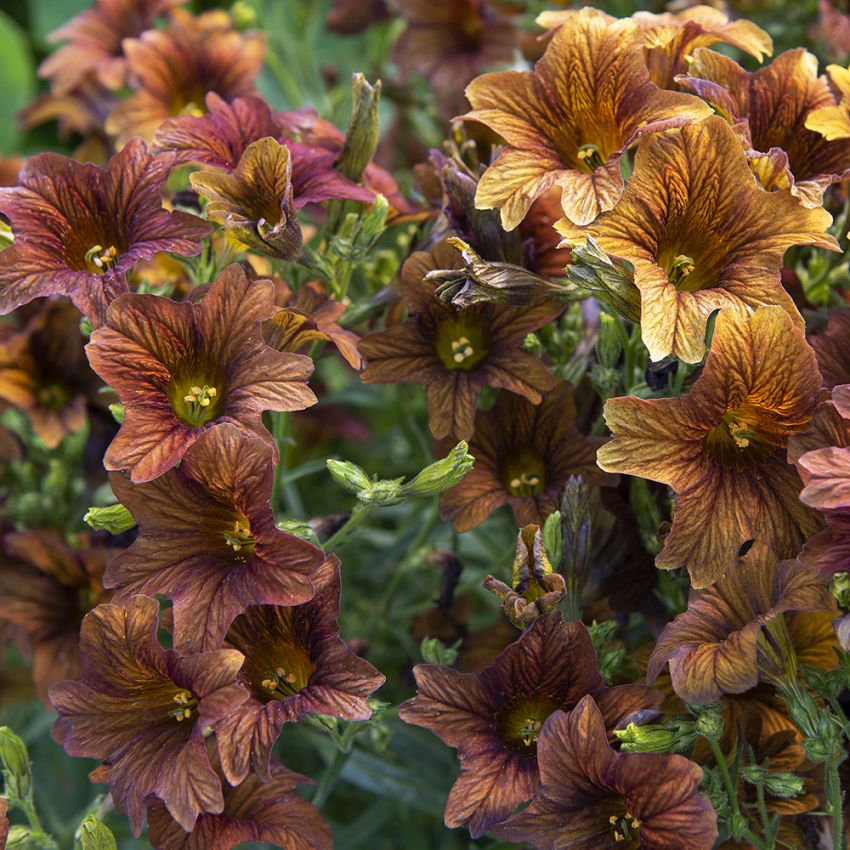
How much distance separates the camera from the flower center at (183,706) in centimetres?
107

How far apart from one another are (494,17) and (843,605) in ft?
4.03

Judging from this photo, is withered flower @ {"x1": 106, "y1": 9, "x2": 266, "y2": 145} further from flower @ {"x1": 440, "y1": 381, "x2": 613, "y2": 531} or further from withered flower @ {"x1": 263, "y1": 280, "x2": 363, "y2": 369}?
flower @ {"x1": 440, "y1": 381, "x2": 613, "y2": 531}

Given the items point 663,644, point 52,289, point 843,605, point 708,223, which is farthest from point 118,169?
point 843,605

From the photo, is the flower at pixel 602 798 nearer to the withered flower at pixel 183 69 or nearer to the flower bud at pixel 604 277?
the flower bud at pixel 604 277

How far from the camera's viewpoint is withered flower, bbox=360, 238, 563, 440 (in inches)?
46.1

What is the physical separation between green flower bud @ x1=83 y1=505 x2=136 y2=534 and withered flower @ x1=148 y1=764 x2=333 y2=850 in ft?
0.88

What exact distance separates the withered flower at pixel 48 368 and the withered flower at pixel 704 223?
75 cm

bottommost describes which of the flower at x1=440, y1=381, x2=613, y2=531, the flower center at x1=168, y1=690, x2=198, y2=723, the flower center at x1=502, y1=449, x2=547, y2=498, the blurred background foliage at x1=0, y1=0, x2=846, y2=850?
the blurred background foliage at x1=0, y1=0, x2=846, y2=850

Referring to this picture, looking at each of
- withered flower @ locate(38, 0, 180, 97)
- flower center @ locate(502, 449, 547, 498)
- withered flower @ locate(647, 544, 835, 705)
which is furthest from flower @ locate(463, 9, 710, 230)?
withered flower @ locate(38, 0, 180, 97)

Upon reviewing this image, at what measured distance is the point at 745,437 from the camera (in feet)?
3.48

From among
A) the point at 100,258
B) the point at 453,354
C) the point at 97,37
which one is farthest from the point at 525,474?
the point at 97,37

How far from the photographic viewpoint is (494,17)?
1850 mm

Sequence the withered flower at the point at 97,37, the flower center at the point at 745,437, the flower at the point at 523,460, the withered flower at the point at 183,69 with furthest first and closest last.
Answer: the withered flower at the point at 97,37
the withered flower at the point at 183,69
the flower at the point at 523,460
the flower center at the point at 745,437

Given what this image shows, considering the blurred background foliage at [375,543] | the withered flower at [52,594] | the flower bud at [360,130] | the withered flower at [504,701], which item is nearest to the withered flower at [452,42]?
the blurred background foliage at [375,543]
